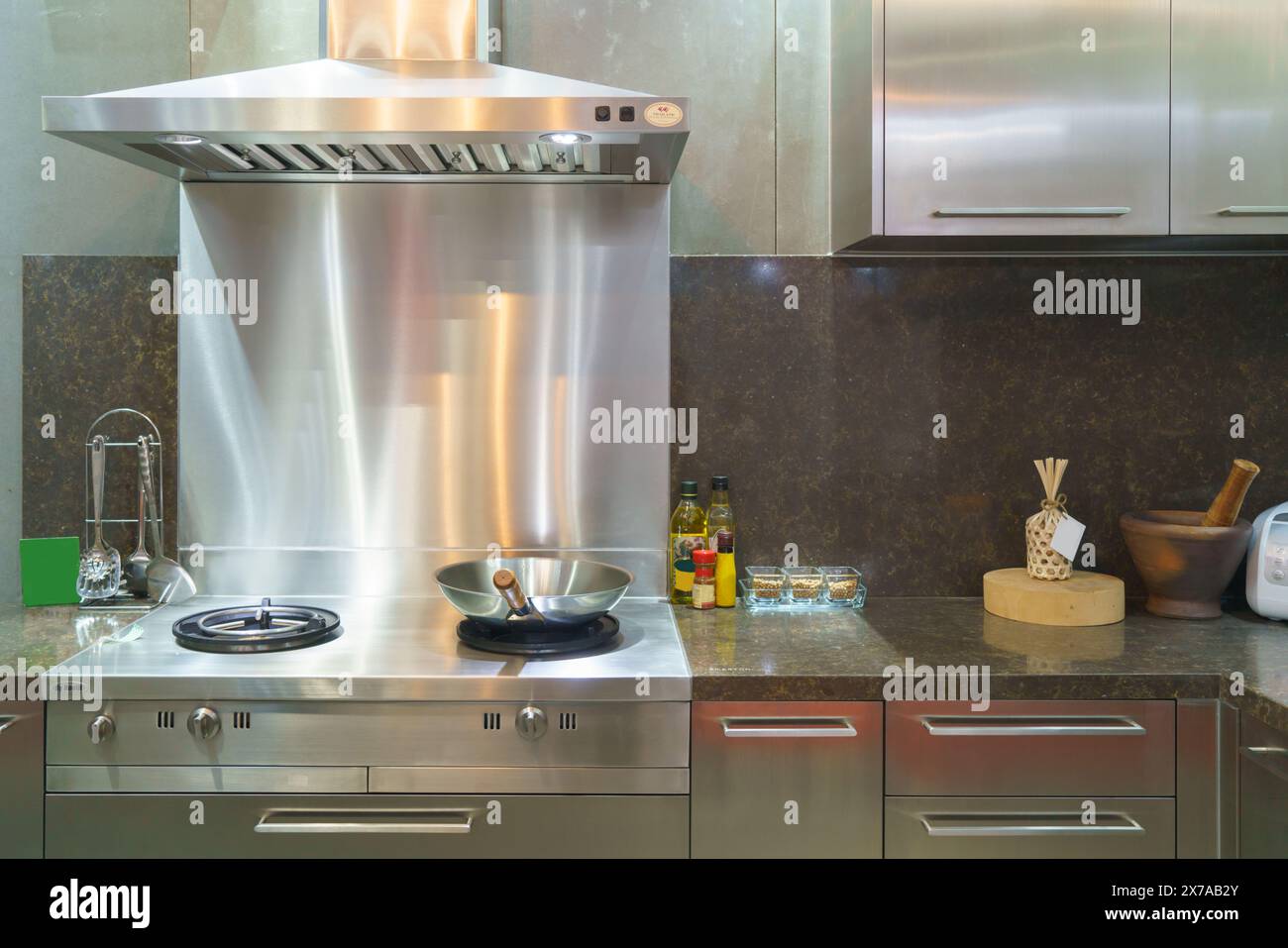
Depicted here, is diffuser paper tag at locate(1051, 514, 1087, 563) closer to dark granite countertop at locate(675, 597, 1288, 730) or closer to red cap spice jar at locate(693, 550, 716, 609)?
dark granite countertop at locate(675, 597, 1288, 730)

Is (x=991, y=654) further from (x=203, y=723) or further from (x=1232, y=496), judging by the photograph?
(x=203, y=723)

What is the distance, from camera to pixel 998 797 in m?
1.74

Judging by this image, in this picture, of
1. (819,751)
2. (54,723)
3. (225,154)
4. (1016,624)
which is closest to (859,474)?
(1016,624)

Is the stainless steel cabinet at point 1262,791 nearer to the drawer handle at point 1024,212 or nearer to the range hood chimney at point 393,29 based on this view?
the drawer handle at point 1024,212

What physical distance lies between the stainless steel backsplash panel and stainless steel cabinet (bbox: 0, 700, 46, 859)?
633 millimetres

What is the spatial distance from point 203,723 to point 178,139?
1.02m

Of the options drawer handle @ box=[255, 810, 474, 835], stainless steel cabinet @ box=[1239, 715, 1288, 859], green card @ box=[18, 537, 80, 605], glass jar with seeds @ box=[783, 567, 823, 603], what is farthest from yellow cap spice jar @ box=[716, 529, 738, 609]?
green card @ box=[18, 537, 80, 605]

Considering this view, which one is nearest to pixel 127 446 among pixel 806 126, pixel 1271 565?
pixel 806 126

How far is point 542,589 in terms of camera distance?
219 cm

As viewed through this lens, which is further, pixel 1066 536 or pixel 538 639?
pixel 1066 536

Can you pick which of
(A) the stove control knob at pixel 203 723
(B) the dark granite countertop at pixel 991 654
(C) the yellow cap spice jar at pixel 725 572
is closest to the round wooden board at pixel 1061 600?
(B) the dark granite countertop at pixel 991 654

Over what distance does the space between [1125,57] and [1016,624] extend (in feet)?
3.67

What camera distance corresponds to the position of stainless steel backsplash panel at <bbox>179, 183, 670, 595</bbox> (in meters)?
2.30
